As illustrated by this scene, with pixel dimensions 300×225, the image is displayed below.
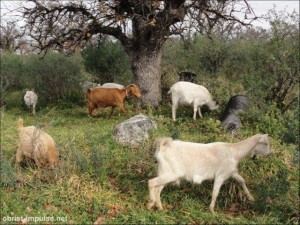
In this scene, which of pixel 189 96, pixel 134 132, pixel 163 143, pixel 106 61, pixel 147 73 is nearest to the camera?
pixel 163 143

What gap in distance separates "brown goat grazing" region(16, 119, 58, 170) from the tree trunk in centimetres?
617

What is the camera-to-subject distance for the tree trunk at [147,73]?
1352cm

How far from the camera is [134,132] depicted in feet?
30.3

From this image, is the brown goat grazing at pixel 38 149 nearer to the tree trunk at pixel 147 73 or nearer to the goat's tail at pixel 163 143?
the goat's tail at pixel 163 143

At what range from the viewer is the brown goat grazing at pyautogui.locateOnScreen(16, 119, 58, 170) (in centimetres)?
756

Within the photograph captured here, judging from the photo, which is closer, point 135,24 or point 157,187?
point 157,187

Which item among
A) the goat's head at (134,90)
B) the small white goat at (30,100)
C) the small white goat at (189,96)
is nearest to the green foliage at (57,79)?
the small white goat at (30,100)

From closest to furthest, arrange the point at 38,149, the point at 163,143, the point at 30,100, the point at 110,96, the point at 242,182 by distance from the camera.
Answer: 1. the point at 163,143
2. the point at 242,182
3. the point at 38,149
4. the point at 110,96
5. the point at 30,100

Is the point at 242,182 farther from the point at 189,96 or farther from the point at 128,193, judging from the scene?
the point at 189,96

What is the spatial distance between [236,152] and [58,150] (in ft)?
11.4

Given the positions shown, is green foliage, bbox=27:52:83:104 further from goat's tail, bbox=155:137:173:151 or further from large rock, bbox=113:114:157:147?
goat's tail, bbox=155:137:173:151

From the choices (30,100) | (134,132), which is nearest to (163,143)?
(134,132)

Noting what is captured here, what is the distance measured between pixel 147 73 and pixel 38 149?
6670mm

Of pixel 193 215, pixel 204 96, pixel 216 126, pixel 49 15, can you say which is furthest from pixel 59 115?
pixel 193 215
